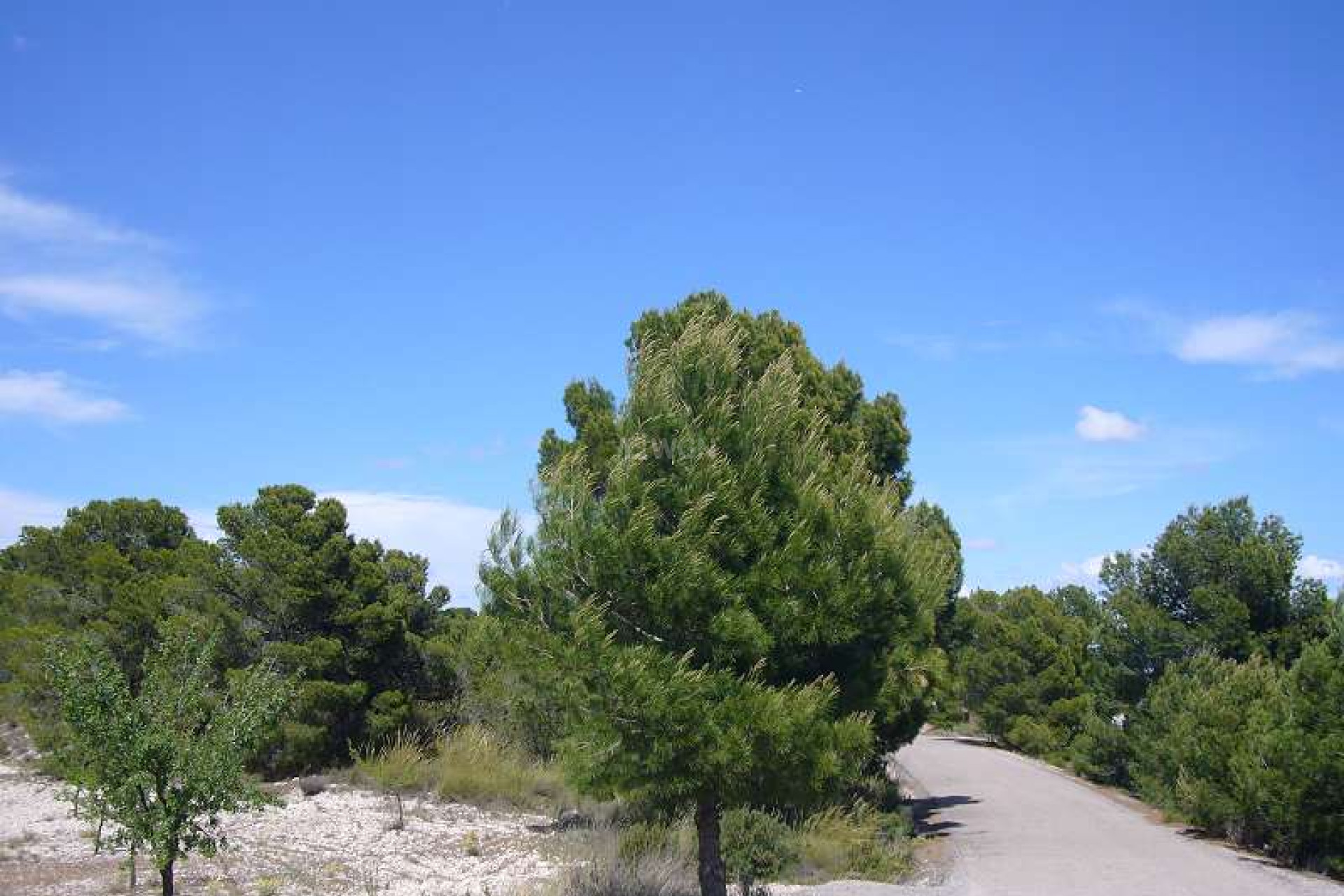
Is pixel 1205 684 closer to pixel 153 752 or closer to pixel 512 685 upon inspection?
pixel 512 685

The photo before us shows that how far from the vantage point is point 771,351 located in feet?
A: 63.1

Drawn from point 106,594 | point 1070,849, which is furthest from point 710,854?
point 106,594

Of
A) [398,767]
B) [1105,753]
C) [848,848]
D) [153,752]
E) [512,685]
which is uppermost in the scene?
[512,685]

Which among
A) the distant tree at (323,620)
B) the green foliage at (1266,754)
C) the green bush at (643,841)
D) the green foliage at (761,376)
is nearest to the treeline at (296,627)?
A: the distant tree at (323,620)

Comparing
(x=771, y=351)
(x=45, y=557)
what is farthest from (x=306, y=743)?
(x=45, y=557)

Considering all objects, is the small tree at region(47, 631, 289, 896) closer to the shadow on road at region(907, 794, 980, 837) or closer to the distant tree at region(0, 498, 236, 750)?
the distant tree at region(0, 498, 236, 750)

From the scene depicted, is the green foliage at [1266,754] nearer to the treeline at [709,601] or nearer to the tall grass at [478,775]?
the treeline at [709,601]

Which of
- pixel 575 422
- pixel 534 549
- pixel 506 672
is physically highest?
pixel 575 422

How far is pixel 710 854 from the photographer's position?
12156mm

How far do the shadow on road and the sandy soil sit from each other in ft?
26.8

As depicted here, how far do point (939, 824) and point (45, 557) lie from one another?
39.0 meters

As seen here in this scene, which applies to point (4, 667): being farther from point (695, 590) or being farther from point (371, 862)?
point (695, 590)

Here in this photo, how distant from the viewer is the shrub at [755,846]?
54.6ft

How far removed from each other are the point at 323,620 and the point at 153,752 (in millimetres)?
19051
